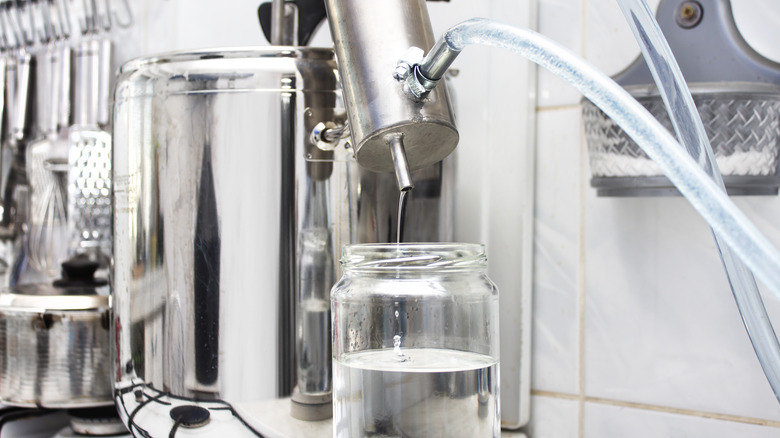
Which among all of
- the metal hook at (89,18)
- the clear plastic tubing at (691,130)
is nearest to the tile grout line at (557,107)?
the clear plastic tubing at (691,130)

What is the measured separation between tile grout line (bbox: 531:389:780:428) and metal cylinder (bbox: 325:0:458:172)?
0.89 feet

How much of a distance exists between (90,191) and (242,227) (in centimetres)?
38

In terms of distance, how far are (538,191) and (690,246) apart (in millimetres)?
124

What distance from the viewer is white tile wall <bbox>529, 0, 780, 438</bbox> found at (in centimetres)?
46

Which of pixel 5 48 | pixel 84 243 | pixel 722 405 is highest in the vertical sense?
pixel 5 48

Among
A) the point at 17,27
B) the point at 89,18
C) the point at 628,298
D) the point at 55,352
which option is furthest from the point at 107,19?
the point at 628,298

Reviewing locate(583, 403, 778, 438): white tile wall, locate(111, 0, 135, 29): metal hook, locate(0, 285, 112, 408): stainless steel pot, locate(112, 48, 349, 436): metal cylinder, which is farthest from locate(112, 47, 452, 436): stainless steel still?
locate(111, 0, 135, 29): metal hook

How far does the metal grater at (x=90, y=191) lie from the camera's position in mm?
678

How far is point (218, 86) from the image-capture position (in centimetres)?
38

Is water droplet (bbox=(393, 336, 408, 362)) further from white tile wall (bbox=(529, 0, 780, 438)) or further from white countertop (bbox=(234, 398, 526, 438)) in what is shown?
white tile wall (bbox=(529, 0, 780, 438))

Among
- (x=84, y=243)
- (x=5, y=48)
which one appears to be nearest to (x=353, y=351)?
(x=84, y=243)

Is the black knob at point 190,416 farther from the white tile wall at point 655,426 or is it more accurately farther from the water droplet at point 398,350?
the white tile wall at point 655,426

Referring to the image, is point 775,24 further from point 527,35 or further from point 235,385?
point 235,385

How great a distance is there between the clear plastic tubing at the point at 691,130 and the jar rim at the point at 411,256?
13 cm
